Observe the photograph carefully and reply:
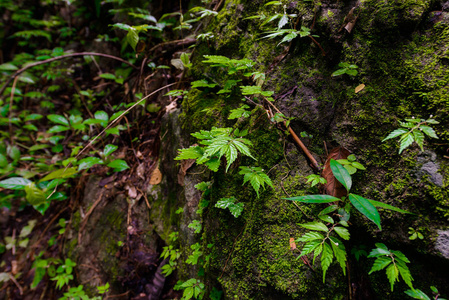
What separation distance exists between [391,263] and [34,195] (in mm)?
3738

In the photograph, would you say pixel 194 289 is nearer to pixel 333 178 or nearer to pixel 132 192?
pixel 333 178

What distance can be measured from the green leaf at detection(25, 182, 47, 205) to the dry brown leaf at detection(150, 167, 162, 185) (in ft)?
5.02

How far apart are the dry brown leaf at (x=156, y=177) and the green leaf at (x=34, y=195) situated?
153 centimetres

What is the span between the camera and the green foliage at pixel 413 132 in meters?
1.08

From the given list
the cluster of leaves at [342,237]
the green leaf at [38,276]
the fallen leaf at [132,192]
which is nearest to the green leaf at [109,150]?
the fallen leaf at [132,192]

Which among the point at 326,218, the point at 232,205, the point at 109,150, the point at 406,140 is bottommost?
the point at 109,150

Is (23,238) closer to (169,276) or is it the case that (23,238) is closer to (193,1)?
(169,276)

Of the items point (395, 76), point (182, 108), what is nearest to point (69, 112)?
point (182, 108)

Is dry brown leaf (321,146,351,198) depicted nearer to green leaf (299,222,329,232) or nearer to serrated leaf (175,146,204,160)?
green leaf (299,222,329,232)

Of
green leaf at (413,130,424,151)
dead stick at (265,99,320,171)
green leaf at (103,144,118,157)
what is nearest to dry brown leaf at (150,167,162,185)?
green leaf at (103,144,118,157)

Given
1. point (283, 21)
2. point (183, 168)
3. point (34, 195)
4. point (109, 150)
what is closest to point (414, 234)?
point (283, 21)

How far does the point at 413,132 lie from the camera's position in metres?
1.12

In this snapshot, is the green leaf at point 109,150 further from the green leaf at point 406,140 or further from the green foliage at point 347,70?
the green leaf at point 406,140

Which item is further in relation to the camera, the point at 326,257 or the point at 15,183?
the point at 15,183
